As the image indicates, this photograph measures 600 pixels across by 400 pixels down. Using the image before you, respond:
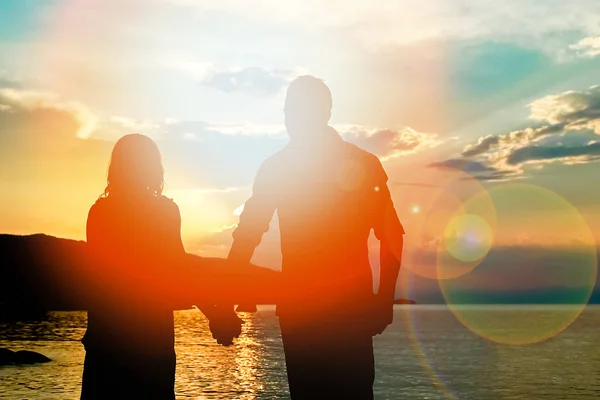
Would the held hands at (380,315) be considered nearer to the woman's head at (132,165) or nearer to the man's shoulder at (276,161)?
the man's shoulder at (276,161)

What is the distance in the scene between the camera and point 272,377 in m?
69.8

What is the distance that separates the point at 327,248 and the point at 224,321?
110cm

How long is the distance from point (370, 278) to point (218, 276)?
3.73 ft

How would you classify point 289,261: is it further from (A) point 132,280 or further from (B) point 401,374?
(B) point 401,374

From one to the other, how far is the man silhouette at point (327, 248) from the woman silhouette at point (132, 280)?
0.93m

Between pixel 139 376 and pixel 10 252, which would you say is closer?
pixel 139 376

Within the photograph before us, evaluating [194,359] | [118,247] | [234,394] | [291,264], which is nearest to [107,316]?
[118,247]

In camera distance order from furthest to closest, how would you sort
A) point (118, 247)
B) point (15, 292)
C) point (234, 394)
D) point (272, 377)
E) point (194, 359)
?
point (15, 292) → point (194, 359) → point (272, 377) → point (234, 394) → point (118, 247)

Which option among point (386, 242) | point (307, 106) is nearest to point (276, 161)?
point (307, 106)

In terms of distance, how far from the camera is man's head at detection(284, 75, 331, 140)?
4.80 metres

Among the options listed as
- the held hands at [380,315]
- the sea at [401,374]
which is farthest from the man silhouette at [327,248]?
the sea at [401,374]

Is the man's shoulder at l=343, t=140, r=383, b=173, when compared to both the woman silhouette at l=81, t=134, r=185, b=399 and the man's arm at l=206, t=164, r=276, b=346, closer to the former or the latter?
the man's arm at l=206, t=164, r=276, b=346

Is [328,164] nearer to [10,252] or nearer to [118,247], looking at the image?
[118,247]

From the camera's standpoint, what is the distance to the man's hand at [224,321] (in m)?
4.96
